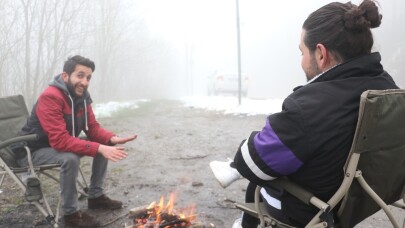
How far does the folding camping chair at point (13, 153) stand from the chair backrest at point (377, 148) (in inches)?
96.8

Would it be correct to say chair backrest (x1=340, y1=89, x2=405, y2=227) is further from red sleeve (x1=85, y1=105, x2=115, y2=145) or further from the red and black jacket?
red sleeve (x1=85, y1=105, x2=115, y2=145)

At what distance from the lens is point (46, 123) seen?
124 inches

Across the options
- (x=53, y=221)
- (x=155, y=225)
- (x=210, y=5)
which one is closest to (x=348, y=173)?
(x=155, y=225)

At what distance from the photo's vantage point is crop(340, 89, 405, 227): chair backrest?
153 centimetres

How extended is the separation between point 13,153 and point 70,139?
65 cm

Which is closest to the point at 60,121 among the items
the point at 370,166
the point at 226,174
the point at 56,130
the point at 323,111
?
the point at 56,130

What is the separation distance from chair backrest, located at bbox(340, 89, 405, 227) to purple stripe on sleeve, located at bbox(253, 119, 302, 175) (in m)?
0.28

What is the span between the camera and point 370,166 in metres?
1.61

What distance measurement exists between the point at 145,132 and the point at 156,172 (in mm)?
3446

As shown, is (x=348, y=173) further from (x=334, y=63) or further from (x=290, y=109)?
(x=334, y=63)

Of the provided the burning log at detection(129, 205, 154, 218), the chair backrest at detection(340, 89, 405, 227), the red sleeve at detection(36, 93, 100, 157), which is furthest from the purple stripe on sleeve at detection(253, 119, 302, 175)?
the red sleeve at detection(36, 93, 100, 157)

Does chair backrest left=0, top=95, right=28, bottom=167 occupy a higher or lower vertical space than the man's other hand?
higher

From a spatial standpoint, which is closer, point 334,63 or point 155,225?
point 334,63

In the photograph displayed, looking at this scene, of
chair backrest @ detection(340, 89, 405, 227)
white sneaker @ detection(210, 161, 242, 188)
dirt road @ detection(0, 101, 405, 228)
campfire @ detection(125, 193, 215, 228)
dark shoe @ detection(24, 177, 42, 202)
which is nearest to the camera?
chair backrest @ detection(340, 89, 405, 227)
